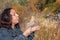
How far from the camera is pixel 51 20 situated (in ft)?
7.27

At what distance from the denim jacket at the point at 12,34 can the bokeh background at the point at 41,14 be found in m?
0.05

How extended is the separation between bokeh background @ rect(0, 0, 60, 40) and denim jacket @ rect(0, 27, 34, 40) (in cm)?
5

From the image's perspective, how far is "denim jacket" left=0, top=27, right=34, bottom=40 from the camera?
2223mm

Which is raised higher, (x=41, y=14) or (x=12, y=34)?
(x=41, y=14)

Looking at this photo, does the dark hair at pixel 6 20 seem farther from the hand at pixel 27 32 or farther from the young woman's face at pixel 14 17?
the hand at pixel 27 32

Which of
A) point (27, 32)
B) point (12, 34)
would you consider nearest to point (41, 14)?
point (27, 32)

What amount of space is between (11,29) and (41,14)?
0.31 metres

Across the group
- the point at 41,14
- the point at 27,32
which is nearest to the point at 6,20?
the point at 27,32

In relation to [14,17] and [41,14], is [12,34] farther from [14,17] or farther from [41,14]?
[41,14]

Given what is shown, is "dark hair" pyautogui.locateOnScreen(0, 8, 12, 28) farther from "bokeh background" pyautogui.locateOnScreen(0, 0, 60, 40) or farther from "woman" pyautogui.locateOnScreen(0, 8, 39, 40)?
"bokeh background" pyautogui.locateOnScreen(0, 0, 60, 40)

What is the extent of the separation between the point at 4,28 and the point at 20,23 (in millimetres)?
168

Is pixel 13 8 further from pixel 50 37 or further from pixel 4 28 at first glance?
pixel 50 37

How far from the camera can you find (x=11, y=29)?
2279 millimetres

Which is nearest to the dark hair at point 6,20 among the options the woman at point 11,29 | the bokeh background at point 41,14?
the woman at point 11,29
